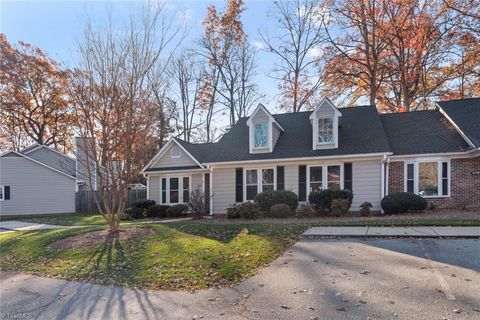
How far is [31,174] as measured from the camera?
1030 inches

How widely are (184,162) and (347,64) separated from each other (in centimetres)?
1579

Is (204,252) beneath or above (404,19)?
beneath

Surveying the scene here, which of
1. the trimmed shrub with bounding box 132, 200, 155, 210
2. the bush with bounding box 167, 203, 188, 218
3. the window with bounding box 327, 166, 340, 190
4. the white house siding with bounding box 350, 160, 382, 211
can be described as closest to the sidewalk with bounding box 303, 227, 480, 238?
the white house siding with bounding box 350, 160, 382, 211

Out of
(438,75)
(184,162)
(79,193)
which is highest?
(438,75)

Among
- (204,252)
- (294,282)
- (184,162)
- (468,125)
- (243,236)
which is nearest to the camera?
(294,282)

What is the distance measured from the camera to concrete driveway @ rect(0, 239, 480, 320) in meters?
4.93

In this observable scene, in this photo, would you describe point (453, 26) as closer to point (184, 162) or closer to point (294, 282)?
point (184, 162)

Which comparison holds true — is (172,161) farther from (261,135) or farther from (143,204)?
(261,135)

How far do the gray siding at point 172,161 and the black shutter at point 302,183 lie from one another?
6265mm

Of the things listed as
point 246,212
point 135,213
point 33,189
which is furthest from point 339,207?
point 33,189

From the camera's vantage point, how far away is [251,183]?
18906mm

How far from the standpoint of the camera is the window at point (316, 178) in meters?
17.6

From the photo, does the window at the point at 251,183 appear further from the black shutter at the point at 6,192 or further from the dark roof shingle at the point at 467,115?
the black shutter at the point at 6,192

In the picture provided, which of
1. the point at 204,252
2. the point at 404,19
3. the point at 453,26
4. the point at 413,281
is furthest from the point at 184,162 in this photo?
the point at 453,26
